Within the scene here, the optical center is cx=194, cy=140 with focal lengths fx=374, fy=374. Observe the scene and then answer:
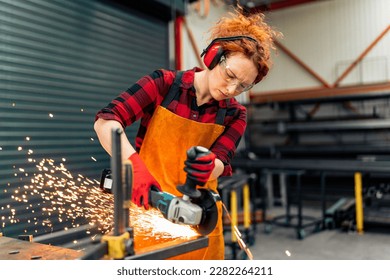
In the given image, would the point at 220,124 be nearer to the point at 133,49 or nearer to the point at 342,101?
the point at 133,49

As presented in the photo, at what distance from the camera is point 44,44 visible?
85.2 inches

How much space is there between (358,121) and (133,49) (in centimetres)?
388

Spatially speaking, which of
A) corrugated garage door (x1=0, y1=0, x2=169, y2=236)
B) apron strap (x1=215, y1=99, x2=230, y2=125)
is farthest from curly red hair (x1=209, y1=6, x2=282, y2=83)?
corrugated garage door (x1=0, y1=0, x2=169, y2=236)

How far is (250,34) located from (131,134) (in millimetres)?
1006

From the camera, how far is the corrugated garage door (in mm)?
1983

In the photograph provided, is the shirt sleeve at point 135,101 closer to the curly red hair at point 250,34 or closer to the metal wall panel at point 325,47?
the curly red hair at point 250,34

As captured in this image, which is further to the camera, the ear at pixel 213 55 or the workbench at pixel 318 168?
the workbench at pixel 318 168

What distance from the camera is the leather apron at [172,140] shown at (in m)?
1.30

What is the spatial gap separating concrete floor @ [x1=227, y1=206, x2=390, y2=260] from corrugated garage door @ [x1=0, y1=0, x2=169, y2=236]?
6.22 ft

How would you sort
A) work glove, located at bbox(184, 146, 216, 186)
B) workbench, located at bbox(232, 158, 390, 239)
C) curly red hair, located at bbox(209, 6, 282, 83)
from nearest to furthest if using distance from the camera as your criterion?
work glove, located at bbox(184, 146, 216, 186) → curly red hair, located at bbox(209, 6, 282, 83) → workbench, located at bbox(232, 158, 390, 239)

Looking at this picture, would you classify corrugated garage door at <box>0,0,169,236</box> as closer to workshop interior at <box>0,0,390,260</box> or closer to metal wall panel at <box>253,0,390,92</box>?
workshop interior at <box>0,0,390,260</box>

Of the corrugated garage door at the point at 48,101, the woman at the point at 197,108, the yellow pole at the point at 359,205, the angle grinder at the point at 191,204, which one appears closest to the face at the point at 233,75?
the woman at the point at 197,108

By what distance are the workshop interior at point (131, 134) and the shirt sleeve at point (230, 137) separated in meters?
0.25

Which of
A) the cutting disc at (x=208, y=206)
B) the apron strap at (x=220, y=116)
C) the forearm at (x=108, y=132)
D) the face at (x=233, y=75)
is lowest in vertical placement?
the cutting disc at (x=208, y=206)
